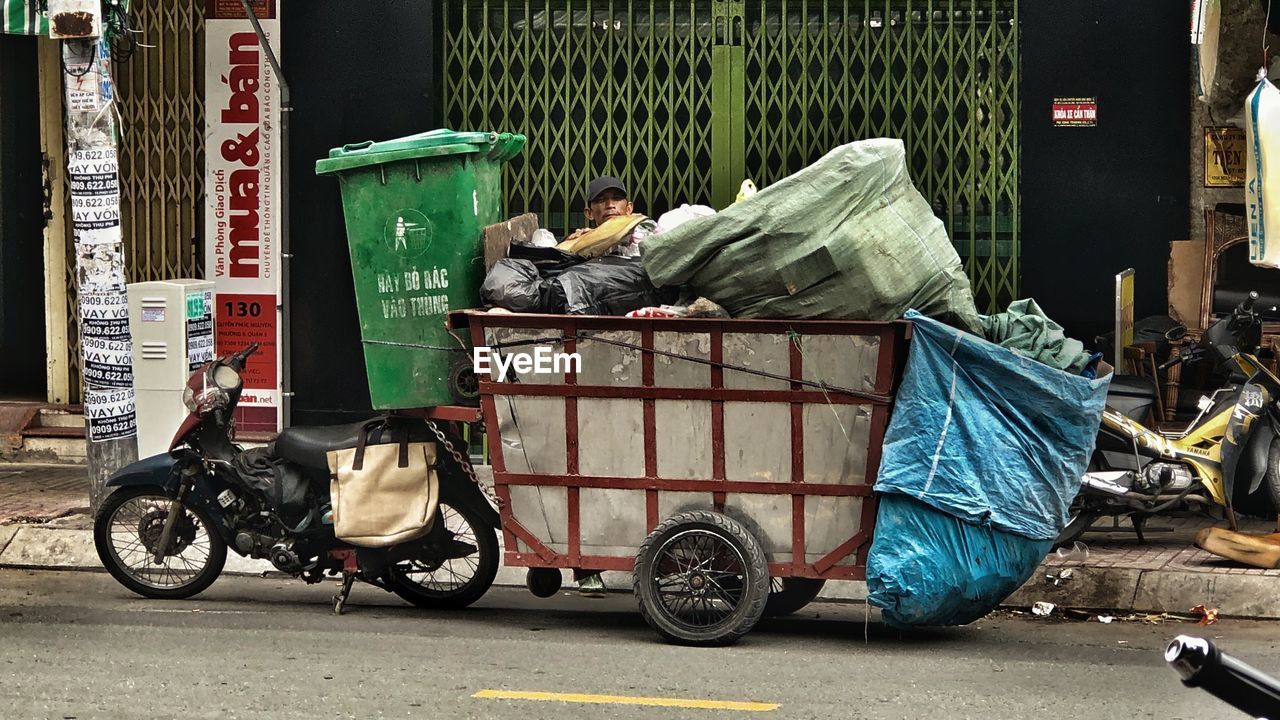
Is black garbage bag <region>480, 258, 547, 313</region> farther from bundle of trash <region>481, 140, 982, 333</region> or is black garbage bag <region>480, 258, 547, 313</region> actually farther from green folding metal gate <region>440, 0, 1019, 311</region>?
green folding metal gate <region>440, 0, 1019, 311</region>

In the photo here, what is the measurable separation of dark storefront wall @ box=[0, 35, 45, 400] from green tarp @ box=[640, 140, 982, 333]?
23.3ft

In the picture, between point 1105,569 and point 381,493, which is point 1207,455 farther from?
point 381,493

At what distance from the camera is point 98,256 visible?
29.5 ft

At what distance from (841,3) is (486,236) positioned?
421 centimetres

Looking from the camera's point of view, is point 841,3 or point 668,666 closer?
point 668,666

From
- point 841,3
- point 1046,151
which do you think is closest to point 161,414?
point 841,3

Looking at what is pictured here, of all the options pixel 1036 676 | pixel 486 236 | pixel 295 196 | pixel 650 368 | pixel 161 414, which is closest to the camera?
pixel 1036 676

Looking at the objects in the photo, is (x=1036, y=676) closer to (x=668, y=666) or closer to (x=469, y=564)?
(x=668, y=666)

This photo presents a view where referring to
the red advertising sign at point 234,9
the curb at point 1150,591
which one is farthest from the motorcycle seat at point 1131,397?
the red advertising sign at point 234,9

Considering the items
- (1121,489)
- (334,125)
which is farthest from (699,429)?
(334,125)

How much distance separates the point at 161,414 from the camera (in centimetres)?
1001

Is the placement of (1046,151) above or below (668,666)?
above

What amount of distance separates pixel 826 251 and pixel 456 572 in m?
2.36

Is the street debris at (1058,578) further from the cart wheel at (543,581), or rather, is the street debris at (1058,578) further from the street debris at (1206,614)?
the cart wheel at (543,581)
